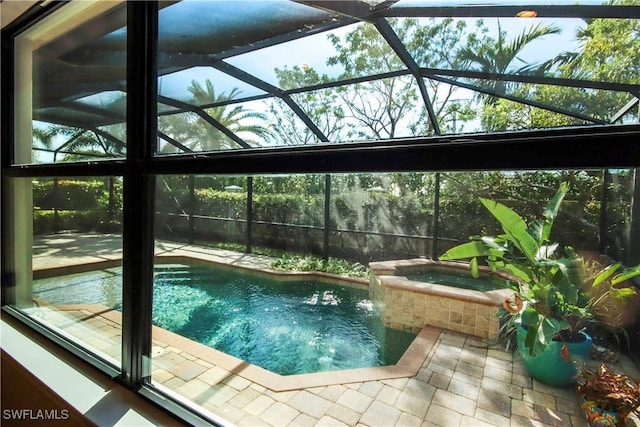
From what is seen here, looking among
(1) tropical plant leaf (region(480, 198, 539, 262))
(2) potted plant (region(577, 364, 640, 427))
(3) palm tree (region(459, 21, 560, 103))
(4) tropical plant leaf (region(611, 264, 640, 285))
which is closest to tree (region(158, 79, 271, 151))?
(3) palm tree (region(459, 21, 560, 103))

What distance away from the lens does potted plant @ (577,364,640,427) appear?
1135 millimetres

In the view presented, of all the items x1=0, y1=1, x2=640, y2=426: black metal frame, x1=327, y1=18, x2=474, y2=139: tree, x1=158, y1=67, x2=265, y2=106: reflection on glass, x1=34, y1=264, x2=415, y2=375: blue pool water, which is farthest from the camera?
x1=34, y1=264, x2=415, y2=375: blue pool water

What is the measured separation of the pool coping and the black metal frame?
16.2 inches

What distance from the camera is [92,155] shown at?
178 cm

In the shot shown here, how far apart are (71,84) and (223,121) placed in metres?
1.63

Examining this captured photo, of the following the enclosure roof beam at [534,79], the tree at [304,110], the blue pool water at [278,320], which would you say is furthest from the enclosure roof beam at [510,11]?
the blue pool water at [278,320]

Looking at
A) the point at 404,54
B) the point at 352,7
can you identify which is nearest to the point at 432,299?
the point at 404,54

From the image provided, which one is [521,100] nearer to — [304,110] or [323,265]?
[304,110]

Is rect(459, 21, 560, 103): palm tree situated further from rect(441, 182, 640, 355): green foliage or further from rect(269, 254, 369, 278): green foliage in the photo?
rect(269, 254, 369, 278): green foliage

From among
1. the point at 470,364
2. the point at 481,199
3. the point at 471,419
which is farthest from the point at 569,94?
the point at 470,364

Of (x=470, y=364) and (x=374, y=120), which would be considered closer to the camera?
(x=374, y=120)

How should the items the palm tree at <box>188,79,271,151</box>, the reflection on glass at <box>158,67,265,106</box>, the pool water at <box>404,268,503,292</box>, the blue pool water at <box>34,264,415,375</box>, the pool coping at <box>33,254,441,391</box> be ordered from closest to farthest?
1. the palm tree at <box>188,79,271,151</box>
2. the reflection on glass at <box>158,67,265,106</box>
3. the pool water at <box>404,268,503,292</box>
4. the pool coping at <box>33,254,441,391</box>
5. the blue pool water at <box>34,264,415,375</box>

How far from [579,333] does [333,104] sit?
150 centimetres

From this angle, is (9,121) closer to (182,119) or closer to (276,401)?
(182,119)
